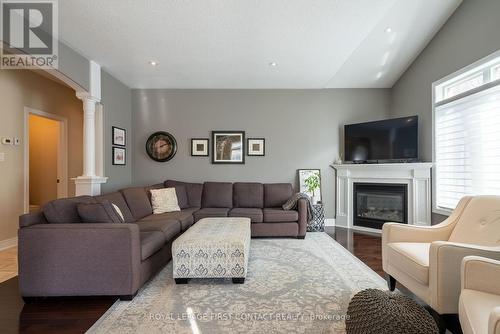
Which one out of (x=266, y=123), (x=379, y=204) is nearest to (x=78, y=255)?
(x=266, y=123)

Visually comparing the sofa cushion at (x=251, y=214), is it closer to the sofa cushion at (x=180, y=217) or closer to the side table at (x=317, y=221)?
the sofa cushion at (x=180, y=217)

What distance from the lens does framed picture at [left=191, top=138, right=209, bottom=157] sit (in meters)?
4.97

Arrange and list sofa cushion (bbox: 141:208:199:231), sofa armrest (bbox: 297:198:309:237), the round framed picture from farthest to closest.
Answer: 1. the round framed picture
2. sofa armrest (bbox: 297:198:309:237)
3. sofa cushion (bbox: 141:208:199:231)

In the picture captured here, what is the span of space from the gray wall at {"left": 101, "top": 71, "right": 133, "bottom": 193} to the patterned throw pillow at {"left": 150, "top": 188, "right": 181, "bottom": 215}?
0.82m

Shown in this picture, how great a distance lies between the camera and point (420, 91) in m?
4.05

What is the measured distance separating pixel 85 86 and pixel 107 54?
1.78 ft

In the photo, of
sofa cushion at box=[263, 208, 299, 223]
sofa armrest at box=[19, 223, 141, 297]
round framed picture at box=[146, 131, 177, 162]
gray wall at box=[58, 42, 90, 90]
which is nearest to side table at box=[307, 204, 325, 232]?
sofa cushion at box=[263, 208, 299, 223]

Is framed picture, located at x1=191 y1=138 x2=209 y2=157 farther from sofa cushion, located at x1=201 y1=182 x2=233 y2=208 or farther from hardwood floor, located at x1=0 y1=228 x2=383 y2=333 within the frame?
hardwood floor, located at x1=0 y1=228 x2=383 y2=333

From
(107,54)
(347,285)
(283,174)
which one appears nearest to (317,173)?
(283,174)

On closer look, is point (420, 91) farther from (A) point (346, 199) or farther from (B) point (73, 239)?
(B) point (73, 239)

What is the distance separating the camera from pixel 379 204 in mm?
4574

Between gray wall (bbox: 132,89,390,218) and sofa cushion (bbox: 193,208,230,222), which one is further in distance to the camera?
gray wall (bbox: 132,89,390,218)

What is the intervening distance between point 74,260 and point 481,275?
9.26 ft

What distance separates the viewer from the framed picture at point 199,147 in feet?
16.3
